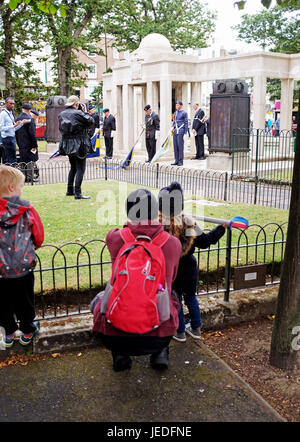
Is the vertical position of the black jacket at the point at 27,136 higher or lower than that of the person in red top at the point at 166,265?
higher

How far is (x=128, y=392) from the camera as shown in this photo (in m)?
3.49

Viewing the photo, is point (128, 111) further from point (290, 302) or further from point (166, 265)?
point (166, 265)

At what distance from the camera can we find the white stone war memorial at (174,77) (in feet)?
57.0

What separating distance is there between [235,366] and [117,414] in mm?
1227

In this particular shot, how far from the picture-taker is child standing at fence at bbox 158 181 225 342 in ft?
12.6

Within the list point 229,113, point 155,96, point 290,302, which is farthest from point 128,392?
point 155,96

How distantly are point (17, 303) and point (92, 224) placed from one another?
12.2ft

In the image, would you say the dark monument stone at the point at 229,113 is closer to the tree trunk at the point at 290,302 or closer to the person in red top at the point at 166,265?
the tree trunk at the point at 290,302

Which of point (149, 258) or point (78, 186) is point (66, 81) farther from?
point (149, 258)

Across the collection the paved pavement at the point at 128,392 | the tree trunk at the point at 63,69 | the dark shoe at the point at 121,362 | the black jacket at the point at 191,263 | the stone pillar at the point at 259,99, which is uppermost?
→ the tree trunk at the point at 63,69

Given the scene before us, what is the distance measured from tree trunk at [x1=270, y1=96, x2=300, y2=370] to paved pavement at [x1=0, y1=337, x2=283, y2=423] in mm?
489

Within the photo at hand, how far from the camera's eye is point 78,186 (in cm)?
967

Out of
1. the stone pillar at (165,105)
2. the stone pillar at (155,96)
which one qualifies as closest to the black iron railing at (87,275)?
the stone pillar at (165,105)

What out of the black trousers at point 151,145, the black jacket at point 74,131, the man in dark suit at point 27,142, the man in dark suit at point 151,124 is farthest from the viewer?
the black trousers at point 151,145
